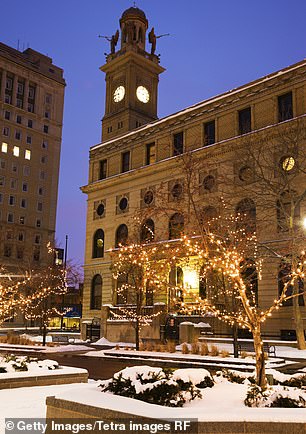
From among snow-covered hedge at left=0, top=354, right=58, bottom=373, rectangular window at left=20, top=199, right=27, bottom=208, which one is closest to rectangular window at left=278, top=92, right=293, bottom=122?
snow-covered hedge at left=0, top=354, right=58, bottom=373

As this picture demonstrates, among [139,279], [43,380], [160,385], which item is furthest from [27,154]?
[160,385]

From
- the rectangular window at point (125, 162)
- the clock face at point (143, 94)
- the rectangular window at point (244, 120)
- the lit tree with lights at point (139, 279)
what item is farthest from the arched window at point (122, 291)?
the clock face at point (143, 94)

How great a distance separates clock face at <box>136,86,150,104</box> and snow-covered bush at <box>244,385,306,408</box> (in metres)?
56.2

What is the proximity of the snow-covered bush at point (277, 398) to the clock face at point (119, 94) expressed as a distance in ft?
184

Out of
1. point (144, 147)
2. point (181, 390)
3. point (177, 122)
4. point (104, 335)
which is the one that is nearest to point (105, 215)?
point (144, 147)

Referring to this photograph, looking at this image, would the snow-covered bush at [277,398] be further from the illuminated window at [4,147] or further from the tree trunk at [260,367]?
the illuminated window at [4,147]

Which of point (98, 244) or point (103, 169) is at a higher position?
point (103, 169)

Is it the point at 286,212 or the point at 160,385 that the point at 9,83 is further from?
the point at 160,385

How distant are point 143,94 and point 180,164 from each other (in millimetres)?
23037

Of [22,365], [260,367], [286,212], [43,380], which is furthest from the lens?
[286,212]

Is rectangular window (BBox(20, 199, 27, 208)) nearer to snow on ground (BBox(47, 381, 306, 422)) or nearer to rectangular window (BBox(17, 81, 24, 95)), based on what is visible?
rectangular window (BBox(17, 81, 24, 95))

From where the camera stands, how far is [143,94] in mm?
62188

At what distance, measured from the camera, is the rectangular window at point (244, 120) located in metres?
40.0

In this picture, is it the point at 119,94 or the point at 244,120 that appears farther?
the point at 119,94
